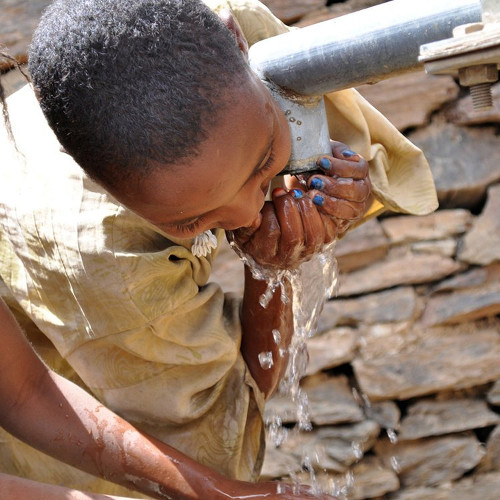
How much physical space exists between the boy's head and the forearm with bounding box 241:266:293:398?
50cm

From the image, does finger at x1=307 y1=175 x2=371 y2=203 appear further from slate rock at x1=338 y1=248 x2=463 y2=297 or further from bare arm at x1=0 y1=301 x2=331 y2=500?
slate rock at x1=338 y1=248 x2=463 y2=297

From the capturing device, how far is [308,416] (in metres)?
2.75

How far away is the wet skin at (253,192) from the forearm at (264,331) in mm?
240

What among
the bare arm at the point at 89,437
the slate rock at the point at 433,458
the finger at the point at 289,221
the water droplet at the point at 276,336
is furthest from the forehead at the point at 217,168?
the slate rock at the point at 433,458

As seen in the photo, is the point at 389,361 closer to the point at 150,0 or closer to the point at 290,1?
the point at 290,1

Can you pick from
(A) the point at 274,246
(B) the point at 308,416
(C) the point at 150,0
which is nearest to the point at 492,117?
(B) the point at 308,416

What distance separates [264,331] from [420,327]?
120cm

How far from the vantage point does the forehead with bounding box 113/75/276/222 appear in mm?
1151

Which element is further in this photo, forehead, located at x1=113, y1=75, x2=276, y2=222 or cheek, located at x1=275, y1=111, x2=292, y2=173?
cheek, located at x1=275, y1=111, x2=292, y2=173

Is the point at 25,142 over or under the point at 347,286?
over

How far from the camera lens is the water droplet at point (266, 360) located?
1.72 metres

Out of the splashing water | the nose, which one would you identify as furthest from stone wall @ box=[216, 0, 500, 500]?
the nose

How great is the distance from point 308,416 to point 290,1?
1257mm

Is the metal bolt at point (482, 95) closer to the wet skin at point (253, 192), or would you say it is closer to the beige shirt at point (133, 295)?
the wet skin at point (253, 192)
